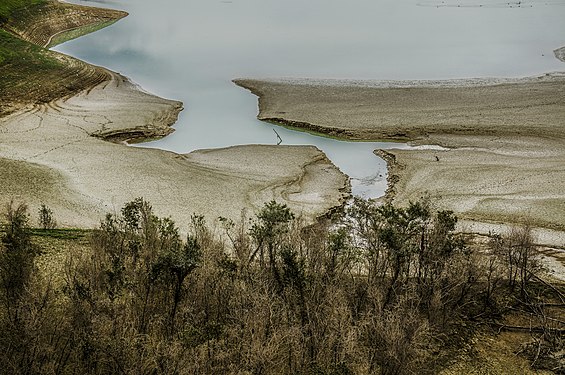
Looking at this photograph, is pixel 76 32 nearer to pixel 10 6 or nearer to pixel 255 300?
pixel 10 6

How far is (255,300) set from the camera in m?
19.8

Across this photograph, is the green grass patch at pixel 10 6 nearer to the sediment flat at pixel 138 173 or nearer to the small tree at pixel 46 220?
the sediment flat at pixel 138 173

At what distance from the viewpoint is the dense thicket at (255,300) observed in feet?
59.4

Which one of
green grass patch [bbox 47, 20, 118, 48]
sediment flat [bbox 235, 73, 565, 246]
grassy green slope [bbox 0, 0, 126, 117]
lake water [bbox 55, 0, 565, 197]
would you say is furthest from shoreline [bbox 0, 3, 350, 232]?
green grass patch [bbox 47, 20, 118, 48]

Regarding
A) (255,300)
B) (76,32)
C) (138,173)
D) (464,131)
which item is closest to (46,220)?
(138,173)

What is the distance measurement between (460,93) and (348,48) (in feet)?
86.8

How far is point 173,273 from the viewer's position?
22.2 m

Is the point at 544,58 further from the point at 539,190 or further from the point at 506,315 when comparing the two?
the point at 506,315

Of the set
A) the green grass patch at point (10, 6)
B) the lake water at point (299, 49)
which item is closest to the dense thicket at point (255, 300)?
the lake water at point (299, 49)

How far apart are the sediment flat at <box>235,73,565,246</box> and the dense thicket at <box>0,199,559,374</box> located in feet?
27.4

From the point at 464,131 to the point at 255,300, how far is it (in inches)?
1377

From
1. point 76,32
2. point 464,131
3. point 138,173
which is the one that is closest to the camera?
point 138,173

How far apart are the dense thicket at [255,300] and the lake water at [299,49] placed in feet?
51.7

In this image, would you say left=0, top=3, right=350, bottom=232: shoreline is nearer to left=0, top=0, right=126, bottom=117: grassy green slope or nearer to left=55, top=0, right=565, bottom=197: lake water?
left=0, top=0, right=126, bottom=117: grassy green slope
